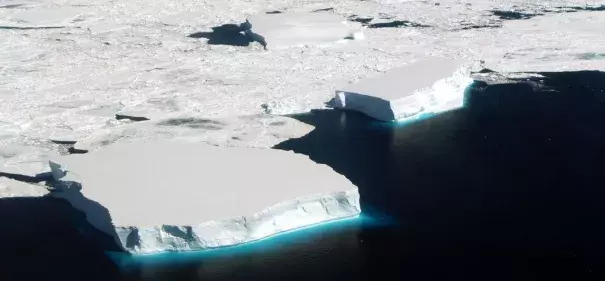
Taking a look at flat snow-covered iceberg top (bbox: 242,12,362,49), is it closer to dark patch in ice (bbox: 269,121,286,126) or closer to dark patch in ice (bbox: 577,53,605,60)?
dark patch in ice (bbox: 269,121,286,126)

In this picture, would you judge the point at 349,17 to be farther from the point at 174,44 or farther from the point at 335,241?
the point at 335,241

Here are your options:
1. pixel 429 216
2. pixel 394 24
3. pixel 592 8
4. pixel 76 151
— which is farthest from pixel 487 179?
pixel 592 8

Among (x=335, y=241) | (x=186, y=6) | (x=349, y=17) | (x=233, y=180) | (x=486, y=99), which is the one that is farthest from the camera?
(x=186, y=6)

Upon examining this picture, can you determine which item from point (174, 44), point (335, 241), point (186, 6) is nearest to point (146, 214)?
point (335, 241)

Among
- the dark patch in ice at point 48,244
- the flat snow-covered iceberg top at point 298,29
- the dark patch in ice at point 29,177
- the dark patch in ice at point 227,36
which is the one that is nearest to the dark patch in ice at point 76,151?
the dark patch in ice at point 29,177

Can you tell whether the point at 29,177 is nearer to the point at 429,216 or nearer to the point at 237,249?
the point at 237,249

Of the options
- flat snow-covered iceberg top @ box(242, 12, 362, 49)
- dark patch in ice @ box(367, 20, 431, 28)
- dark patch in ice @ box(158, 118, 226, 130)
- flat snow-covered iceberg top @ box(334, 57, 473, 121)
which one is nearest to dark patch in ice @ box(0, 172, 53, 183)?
dark patch in ice @ box(158, 118, 226, 130)
